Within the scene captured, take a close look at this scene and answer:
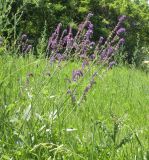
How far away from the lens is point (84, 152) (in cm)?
232

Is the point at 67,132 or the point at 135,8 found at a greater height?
the point at 67,132

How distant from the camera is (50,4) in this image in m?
10.8

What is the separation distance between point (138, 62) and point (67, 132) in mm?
10332

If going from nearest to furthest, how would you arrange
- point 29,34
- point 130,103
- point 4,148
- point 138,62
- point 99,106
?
1. point 4,148
2. point 99,106
3. point 130,103
4. point 29,34
5. point 138,62

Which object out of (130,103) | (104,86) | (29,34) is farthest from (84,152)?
(29,34)

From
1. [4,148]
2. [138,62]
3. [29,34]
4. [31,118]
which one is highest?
[31,118]

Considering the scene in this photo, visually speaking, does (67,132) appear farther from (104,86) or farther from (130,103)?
(104,86)

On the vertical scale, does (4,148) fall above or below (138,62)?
above

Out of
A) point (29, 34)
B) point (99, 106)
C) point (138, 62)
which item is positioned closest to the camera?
point (99, 106)

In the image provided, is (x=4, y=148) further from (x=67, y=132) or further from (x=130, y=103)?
(x=130, y=103)

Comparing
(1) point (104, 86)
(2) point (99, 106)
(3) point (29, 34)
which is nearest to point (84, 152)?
(2) point (99, 106)

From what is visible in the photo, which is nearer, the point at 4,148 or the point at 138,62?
the point at 4,148

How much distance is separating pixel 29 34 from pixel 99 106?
21.4 feet

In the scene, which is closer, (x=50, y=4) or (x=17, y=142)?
(x=17, y=142)
